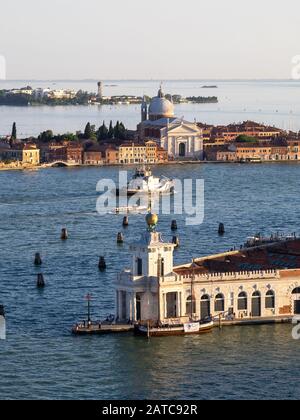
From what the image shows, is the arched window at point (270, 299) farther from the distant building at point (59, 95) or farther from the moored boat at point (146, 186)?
the distant building at point (59, 95)

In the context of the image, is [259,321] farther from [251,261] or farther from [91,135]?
[91,135]

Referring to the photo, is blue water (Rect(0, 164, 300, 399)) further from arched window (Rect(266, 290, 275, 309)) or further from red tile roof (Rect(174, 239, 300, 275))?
red tile roof (Rect(174, 239, 300, 275))

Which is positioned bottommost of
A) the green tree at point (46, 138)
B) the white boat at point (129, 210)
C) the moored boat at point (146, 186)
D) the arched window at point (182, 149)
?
the white boat at point (129, 210)

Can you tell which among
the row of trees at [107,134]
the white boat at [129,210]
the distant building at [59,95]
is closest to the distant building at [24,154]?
the row of trees at [107,134]

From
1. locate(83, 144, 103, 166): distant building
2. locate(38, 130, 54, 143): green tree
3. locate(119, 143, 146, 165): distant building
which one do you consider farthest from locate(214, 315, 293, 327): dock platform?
locate(38, 130, 54, 143): green tree

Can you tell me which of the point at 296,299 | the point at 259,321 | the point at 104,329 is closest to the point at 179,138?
the point at 296,299
